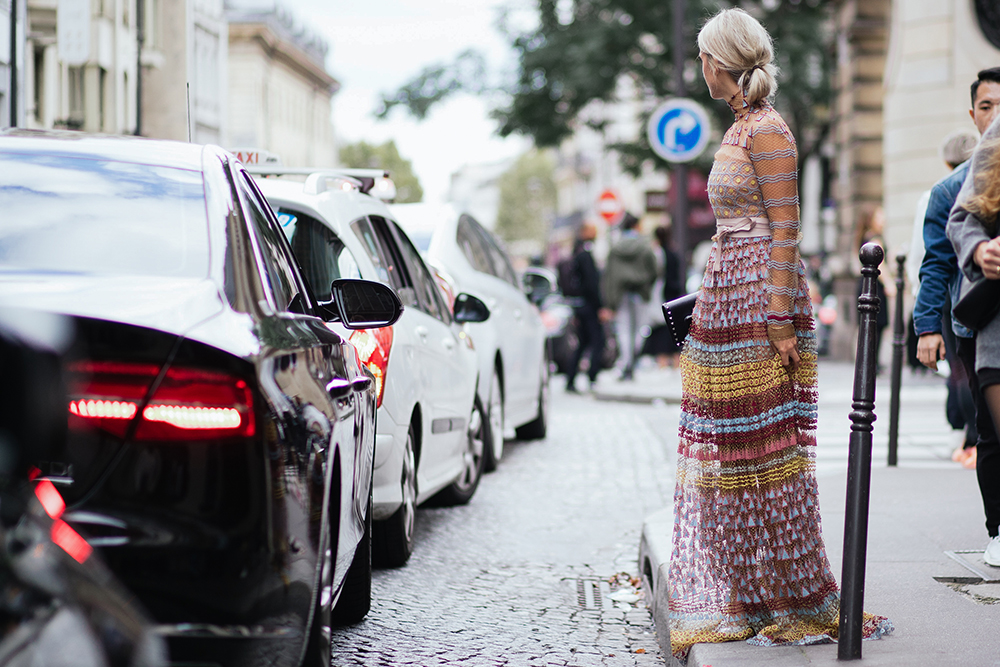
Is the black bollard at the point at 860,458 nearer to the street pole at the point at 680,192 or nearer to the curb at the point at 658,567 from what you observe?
the curb at the point at 658,567

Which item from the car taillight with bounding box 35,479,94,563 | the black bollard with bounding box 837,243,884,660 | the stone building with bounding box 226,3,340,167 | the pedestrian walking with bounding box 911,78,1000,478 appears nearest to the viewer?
the car taillight with bounding box 35,479,94,563

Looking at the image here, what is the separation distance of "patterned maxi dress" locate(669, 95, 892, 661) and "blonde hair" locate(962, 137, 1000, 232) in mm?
584

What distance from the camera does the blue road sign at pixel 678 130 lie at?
17406 millimetres

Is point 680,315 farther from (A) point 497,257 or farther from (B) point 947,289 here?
(A) point 497,257

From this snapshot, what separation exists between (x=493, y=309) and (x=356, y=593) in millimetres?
5103

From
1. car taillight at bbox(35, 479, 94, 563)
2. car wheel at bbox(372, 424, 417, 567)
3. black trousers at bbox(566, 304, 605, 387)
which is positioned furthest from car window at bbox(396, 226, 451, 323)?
black trousers at bbox(566, 304, 605, 387)

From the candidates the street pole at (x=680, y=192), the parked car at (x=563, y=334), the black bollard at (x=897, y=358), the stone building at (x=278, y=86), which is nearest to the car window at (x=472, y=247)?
the black bollard at (x=897, y=358)

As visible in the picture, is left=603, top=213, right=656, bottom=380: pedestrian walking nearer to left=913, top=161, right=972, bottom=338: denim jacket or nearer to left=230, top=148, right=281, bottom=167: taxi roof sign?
left=230, top=148, right=281, bottom=167: taxi roof sign

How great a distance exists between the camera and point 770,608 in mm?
4527

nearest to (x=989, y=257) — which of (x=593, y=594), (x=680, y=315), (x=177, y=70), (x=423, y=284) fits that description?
(x=680, y=315)

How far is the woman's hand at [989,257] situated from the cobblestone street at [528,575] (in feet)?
5.55

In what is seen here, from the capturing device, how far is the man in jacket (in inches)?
225

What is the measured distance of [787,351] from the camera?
14.6ft

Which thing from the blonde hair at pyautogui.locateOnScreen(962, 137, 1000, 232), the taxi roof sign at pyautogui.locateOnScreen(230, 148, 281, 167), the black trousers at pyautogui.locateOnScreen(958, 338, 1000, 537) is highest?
the taxi roof sign at pyautogui.locateOnScreen(230, 148, 281, 167)
